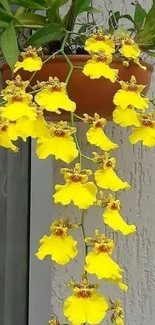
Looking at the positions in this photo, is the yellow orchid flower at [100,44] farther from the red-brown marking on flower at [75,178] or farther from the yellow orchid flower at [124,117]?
the red-brown marking on flower at [75,178]

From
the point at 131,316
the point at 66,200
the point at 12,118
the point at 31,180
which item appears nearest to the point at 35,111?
the point at 12,118

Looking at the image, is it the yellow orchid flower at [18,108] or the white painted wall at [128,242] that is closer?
the yellow orchid flower at [18,108]

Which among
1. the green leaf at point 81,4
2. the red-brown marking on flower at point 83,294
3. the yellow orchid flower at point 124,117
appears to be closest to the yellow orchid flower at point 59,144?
the yellow orchid flower at point 124,117

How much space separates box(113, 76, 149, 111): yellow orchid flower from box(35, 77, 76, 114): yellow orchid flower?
9 cm

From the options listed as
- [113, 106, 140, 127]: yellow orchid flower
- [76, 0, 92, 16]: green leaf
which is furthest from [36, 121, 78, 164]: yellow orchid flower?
[76, 0, 92, 16]: green leaf

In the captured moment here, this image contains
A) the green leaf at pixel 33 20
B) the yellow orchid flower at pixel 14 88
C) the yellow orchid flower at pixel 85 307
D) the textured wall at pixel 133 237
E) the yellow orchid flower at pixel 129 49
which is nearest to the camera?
the yellow orchid flower at pixel 85 307

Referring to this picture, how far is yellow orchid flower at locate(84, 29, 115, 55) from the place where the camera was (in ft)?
3.71

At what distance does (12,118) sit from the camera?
1.00 metres

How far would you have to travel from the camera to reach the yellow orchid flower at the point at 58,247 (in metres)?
0.98

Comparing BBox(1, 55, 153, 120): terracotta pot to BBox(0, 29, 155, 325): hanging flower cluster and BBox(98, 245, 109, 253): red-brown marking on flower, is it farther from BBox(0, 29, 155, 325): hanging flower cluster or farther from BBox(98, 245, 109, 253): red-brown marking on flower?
BBox(98, 245, 109, 253): red-brown marking on flower

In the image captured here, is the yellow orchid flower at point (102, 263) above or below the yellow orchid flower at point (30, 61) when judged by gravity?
below

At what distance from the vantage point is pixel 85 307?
95cm

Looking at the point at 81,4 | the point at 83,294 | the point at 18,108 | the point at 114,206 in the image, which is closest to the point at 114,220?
the point at 114,206

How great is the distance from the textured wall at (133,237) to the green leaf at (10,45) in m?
0.35
